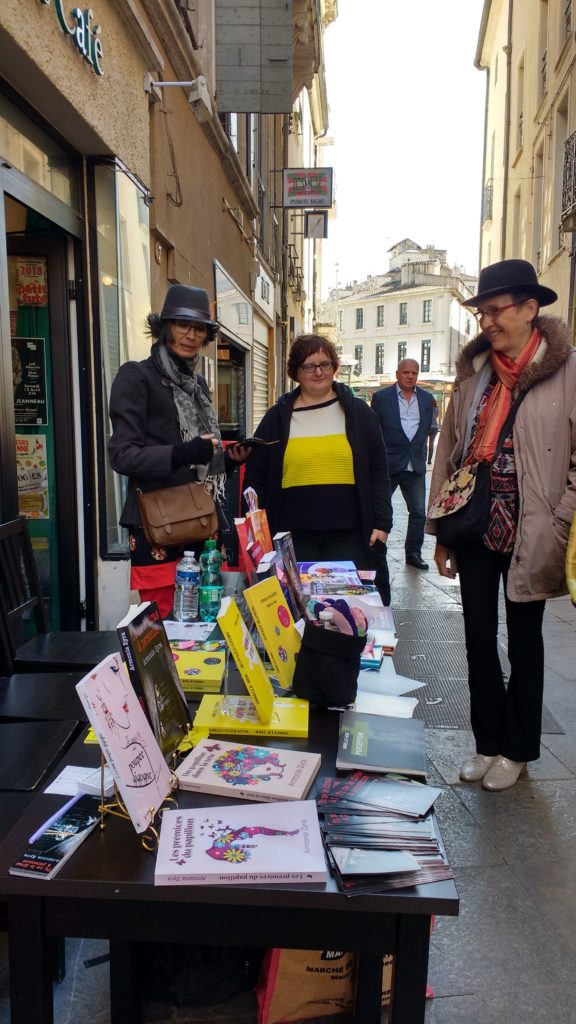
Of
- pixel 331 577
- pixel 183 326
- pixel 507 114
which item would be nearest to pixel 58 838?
pixel 331 577

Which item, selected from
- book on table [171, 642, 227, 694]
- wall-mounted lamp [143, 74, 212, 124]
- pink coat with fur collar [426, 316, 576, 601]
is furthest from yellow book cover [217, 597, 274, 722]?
wall-mounted lamp [143, 74, 212, 124]

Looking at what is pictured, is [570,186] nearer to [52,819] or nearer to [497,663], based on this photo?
[497,663]

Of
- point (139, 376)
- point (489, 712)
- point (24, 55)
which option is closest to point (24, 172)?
point (24, 55)

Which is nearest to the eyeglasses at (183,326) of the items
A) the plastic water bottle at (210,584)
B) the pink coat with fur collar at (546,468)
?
the plastic water bottle at (210,584)

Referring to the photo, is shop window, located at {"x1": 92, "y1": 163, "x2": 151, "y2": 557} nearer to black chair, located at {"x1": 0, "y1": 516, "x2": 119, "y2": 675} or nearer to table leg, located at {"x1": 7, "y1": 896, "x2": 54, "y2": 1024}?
black chair, located at {"x1": 0, "y1": 516, "x2": 119, "y2": 675}

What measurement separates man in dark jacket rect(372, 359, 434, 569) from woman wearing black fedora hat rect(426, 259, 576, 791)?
3.96m

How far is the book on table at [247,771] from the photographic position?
4.68 feet

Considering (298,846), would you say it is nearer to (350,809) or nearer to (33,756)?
(350,809)

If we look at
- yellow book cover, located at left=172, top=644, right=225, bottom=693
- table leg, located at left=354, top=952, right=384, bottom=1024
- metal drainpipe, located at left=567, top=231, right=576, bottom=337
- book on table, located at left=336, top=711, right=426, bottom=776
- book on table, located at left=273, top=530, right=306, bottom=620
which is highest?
metal drainpipe, located at left=567, top=231, right=576, bottom=337

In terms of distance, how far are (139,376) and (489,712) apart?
198cm

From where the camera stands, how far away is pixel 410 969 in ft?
4.03

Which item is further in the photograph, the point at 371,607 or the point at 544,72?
the point at 544,72

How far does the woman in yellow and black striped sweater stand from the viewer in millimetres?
3521

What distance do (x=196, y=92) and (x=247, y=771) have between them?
246 inches
